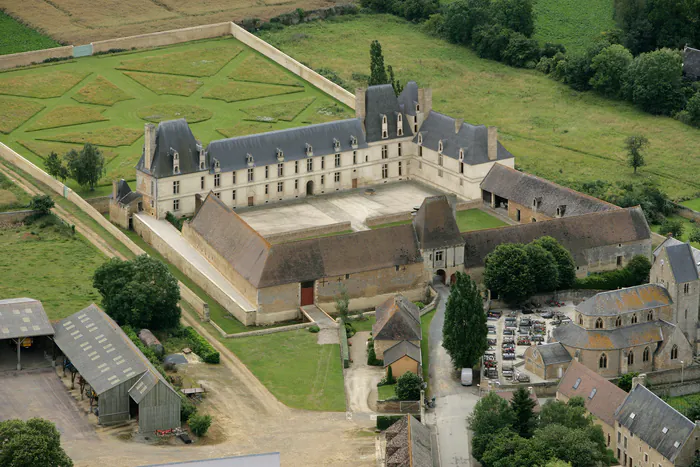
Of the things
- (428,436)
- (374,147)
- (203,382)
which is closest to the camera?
(428,436)

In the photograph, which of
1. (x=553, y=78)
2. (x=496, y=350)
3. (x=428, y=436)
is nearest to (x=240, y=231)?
(x=496, y=350)

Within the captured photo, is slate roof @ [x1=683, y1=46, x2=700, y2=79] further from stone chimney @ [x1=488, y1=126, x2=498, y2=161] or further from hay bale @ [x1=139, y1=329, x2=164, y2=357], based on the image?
hay bale @ [x1=139, y1=329, x2=164, y2=357]

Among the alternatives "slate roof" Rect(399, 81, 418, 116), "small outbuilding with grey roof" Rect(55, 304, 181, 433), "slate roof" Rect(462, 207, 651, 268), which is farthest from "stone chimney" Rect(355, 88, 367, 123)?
"small outbuilding with grey roof" Rect(55, 304, 181, 433)

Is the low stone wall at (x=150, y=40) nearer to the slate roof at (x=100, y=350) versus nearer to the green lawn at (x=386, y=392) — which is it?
the slate roof at (x=100, y=350)

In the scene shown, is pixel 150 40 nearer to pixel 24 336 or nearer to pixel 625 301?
pixel 24 336

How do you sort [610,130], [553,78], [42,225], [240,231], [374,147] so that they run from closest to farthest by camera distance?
[240,231]
[42,225]
[374,147]
[610,130]
[553,78]

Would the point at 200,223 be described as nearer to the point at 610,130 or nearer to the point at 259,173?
the point at 259,173

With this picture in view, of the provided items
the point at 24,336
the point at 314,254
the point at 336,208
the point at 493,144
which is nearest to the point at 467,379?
the point at 314,254

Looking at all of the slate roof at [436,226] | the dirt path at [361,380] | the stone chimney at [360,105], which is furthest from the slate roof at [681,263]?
the stone chimney at [360,105]
